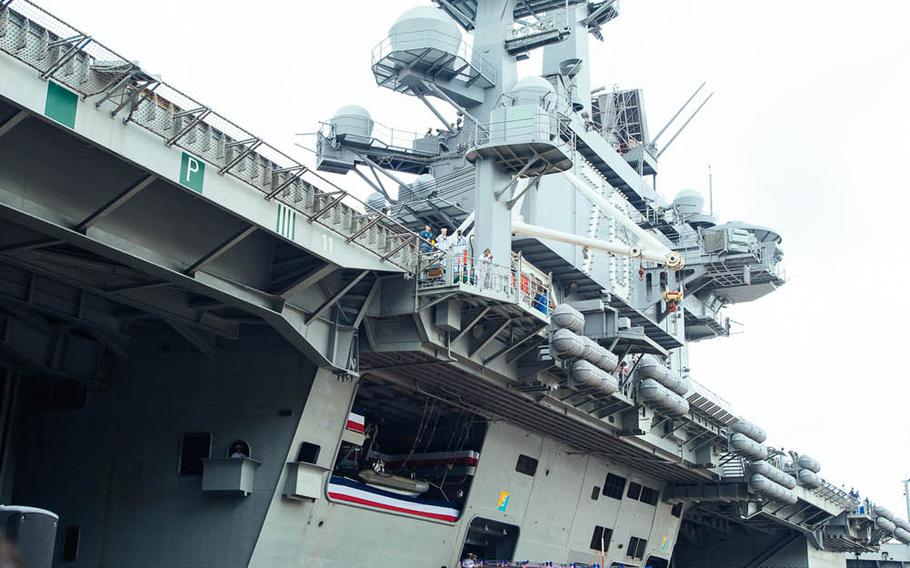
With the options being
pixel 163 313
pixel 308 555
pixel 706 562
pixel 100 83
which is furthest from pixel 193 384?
pixel 706 562

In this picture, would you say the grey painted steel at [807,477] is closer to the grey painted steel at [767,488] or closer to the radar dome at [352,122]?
the grey painted steel at [767,488]

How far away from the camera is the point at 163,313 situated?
61.7ft

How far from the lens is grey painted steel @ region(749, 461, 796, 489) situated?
3556cm

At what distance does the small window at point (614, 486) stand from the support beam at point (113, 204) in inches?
894

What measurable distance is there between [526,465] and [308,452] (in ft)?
31.1

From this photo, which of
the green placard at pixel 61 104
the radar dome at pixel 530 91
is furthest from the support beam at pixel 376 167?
the green placard at pixel 61 104

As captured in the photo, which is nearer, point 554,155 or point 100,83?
point 100,83

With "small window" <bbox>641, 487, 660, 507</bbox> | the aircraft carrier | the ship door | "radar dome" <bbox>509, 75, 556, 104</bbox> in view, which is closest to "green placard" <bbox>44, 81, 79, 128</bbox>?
the aircraft carrier

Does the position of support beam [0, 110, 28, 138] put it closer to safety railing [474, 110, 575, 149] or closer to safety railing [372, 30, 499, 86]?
safety railing [474, 110, 575, 149]

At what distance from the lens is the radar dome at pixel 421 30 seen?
93.8 ft

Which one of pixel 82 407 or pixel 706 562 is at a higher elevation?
pixel 82 407

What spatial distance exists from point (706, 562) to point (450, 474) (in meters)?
29.1

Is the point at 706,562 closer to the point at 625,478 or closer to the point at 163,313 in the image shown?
the point at 625,478

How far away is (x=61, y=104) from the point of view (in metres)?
13.3
